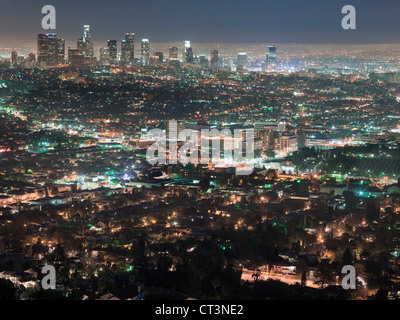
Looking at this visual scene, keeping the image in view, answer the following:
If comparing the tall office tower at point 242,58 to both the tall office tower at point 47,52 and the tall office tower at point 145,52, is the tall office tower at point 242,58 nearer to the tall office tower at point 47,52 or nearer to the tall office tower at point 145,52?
the tall office tower at point 145,52

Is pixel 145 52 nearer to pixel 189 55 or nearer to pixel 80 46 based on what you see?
pixel 189 55

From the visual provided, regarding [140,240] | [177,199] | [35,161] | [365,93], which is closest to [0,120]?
[35,161]

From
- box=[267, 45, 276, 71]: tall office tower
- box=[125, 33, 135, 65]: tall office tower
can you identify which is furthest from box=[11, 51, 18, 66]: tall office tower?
box=[267, 45, 276, 71]: tall office tower

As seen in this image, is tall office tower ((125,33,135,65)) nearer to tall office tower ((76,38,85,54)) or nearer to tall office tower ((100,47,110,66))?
tall office tower ((100,47,110,66))
